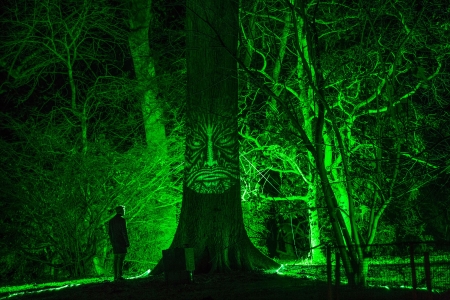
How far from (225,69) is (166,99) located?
273 inches

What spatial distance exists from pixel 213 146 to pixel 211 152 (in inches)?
4.8

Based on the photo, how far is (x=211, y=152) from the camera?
14.2 m

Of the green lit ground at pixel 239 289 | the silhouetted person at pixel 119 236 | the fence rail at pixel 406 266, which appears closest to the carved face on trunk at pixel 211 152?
the silhouetted person at pixel 119 236

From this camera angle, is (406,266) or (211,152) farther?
(211,152)

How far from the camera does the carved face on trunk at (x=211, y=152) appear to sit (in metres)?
14.0

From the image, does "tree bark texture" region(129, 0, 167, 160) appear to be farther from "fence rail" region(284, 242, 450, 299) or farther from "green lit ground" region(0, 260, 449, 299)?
"fence rail" region(284, 242, 450, 299)

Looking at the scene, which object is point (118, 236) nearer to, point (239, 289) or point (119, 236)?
point (119, 236)

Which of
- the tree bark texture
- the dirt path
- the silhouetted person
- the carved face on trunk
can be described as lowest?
the dirt path

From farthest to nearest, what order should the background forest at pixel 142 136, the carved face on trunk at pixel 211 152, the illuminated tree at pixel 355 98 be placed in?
the background forest at pixel 142 136, the carved face on trunk at pixel 211 152, the illuminated tree at pixel 355 98

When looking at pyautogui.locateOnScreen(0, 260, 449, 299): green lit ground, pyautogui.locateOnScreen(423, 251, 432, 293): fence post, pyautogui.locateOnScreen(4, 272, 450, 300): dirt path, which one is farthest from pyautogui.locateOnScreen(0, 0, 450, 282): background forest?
pyautogui.locateOnScreen(423, 251, 432, 293): fence post

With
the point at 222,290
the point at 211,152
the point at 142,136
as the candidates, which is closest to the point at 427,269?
the point at 222,290

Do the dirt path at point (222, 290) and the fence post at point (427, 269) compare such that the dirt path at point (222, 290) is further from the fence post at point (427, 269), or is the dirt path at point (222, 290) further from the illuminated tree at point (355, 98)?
the illuminated tree at point (355, 98)

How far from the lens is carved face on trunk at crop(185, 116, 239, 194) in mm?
14047

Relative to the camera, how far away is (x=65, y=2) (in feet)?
68.2
